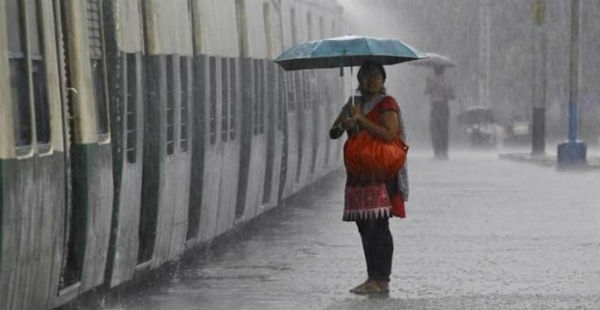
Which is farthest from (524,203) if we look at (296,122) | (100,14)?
(100,14)

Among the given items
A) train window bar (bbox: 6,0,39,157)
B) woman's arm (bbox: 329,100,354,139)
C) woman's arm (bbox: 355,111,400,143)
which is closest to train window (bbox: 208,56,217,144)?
woman's arm (bbox: 329,100,354,139)

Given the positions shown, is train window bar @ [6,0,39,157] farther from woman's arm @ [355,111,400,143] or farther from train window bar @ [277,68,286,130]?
train window bar @ [277,68,286,130]

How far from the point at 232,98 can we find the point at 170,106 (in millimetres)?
3262

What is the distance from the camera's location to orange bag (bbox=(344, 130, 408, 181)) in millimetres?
12898

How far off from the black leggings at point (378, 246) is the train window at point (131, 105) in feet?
5.95

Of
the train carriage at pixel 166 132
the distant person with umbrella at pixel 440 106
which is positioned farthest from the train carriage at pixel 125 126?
the distant person with umbrella at pixel 440 106

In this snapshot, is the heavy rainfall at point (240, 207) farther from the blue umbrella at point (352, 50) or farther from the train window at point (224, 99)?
the blue umbrella at point (352, 50)

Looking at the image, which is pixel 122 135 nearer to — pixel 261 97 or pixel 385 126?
pixel 385 126

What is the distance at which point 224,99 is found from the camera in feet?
53.6

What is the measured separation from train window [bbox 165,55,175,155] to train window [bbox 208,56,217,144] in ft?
5.53

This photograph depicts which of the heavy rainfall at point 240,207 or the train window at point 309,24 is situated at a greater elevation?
the train window at point 309,24

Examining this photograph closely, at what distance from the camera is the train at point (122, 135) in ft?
31.8

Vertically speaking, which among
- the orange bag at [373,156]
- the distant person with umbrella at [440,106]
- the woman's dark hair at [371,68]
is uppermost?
the woman's dark hair at [371,68]

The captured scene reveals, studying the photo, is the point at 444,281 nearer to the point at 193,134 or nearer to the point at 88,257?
the point at 193,134
